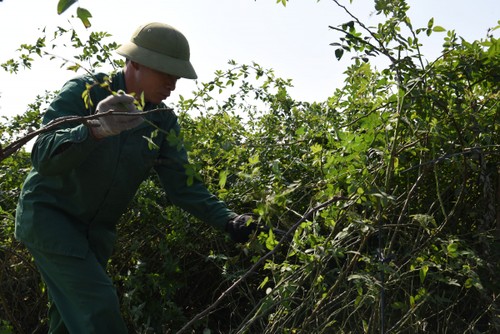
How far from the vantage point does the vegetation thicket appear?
2.96 metres

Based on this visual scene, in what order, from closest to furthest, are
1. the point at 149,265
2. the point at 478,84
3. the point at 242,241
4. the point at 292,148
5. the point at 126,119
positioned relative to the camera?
the point at 126,119 → the point at 478,84 → the point at 242,241 → the point at 292,148 → the point at 149,265

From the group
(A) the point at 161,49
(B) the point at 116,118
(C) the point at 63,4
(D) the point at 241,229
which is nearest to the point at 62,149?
(B) the point at 116,118

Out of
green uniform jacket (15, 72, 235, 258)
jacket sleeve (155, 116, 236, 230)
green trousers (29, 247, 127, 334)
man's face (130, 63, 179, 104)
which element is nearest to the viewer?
green trousers (29, 247, 127, 334)

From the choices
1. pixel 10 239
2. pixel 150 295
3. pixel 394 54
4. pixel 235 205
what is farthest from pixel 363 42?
pixel 10 239

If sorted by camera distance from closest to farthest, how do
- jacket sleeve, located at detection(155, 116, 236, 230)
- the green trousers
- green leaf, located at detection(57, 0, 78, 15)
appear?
1. green leaf, located at detection(57, 0, 78, 15)
2. the green trousers
3. jacket sleeve, located at detection(155, 116, 236, 230)

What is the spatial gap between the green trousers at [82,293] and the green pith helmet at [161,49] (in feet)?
2.87

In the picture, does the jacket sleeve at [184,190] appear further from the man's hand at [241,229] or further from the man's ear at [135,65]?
the man's ear at [135,65]

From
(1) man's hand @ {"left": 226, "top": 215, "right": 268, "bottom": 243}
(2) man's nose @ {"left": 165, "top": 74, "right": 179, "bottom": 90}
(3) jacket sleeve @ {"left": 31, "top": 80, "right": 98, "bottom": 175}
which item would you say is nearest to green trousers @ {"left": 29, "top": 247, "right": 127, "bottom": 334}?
(3) jacket sleeve @ {"left": 31, "top": 80, "right": 98, "bottom": 175}

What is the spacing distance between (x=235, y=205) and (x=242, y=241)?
926 millimetres

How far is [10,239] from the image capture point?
480cm

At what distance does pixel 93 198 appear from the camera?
3.66 meters

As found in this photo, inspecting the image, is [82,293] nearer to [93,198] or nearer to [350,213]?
[93,198]

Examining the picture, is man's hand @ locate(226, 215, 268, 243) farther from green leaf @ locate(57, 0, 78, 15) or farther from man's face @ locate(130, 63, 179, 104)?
green leaf @ locate(57, 0, 78, 15)

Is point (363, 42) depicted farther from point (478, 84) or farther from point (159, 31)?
point (159, 31)
